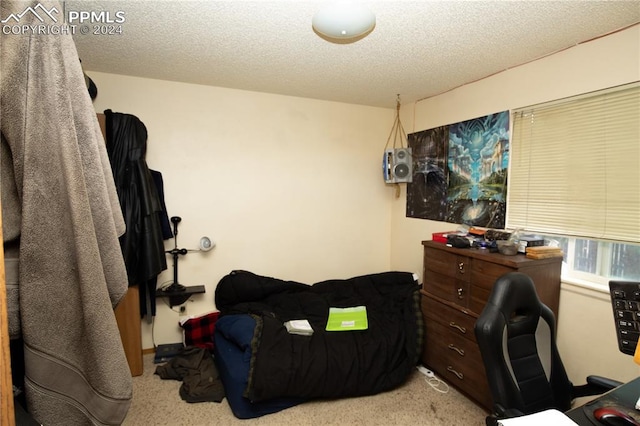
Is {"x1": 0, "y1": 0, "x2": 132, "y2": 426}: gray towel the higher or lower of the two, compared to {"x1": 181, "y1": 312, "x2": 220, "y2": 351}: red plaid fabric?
higher

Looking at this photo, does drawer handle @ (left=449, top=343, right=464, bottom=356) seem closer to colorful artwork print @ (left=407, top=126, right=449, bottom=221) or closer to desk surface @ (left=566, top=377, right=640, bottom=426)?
desk surface @ (left=566, top=377, right=640, bottom=426)

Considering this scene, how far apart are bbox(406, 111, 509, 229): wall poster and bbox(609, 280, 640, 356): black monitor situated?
4.95 feet

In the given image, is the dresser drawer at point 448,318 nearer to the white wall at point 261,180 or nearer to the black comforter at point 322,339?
the black comforter at point 322,339

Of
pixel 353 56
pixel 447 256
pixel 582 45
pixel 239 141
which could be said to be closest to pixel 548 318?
pixel 447 256

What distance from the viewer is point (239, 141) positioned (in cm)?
309

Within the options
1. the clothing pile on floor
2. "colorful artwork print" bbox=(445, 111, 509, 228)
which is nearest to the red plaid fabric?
the clothing pile on floor

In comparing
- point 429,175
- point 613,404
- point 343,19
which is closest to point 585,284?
point 613,404

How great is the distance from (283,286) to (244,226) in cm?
72

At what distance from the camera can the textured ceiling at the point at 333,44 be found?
5.49ft

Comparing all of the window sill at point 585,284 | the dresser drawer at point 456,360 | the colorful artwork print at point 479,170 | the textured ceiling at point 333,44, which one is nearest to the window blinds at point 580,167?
the colorful artwork print at point 479,170

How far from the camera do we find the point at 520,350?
1.46 m

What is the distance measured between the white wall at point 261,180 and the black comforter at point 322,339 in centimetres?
32

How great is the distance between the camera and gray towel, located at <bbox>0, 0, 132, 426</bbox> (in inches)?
25.6

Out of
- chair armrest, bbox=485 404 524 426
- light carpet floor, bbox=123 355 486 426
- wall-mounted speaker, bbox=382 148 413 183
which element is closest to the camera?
chair armrest, bbox=485 404 524 426
